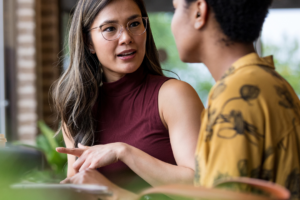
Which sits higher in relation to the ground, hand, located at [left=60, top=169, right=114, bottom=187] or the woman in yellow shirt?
the woman in yellow shirt

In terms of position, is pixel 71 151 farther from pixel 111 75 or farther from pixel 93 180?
pixel 111 75

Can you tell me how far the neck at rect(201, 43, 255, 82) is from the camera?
2.65ft

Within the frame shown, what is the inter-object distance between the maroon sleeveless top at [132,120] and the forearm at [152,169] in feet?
0.34

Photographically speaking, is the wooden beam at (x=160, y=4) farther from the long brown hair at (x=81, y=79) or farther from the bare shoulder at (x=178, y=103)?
the bare shoulder at (x=178, y=103)

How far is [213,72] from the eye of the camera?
2.83 feet

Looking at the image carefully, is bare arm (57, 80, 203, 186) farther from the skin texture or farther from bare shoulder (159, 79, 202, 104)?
the skin texture

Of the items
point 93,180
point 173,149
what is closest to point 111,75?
point 173,149

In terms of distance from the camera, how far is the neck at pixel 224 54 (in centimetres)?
81

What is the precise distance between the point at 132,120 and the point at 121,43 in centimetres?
31

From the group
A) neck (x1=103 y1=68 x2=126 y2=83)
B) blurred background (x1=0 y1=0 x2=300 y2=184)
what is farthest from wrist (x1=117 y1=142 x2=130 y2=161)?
blurred background (x1=0 y1=0 x2=300 y2=184)

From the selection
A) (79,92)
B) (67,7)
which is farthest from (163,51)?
(79,92)

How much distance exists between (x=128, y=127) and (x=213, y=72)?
65cm

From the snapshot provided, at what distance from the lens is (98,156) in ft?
3.66

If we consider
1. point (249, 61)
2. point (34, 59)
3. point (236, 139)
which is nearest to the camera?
point (236, 139)
